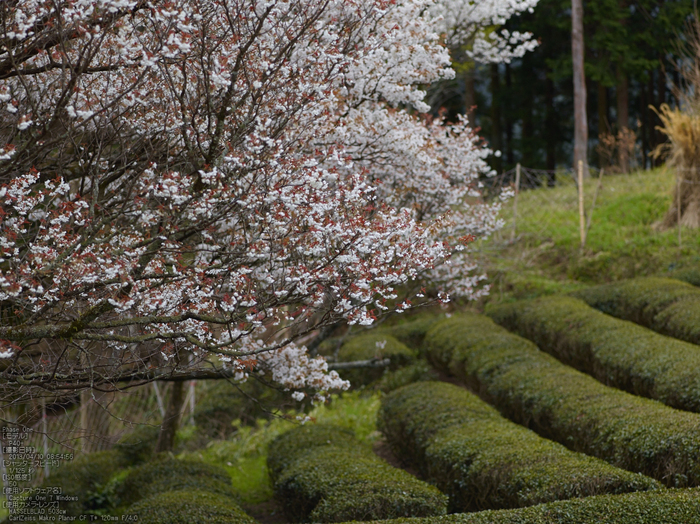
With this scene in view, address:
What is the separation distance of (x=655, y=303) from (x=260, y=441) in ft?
20.0

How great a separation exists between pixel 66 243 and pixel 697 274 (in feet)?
33.0

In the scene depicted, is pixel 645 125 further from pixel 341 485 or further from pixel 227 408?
pixel 341 485

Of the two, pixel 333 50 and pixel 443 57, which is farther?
pixel 443 57

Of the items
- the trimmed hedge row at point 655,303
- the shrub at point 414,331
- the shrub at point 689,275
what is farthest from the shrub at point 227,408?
the shrub at point 689,275

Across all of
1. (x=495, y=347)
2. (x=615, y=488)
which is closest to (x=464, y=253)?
(x=495, y=347)

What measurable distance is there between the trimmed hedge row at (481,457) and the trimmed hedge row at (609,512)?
15.5 inches

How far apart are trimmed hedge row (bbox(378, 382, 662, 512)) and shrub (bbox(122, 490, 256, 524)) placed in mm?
1915

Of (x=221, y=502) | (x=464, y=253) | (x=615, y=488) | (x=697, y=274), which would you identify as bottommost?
(x=221, y=502)

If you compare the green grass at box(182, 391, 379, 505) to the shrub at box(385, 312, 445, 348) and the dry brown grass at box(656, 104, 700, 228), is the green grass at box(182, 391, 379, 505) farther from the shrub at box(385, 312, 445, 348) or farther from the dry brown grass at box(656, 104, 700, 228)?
the dry brown grass at box(656, 104, 700, 228)

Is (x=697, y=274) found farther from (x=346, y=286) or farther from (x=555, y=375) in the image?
(x=346, y=286)

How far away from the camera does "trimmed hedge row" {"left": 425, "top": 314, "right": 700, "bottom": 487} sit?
199 inches

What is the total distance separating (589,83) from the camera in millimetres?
24719

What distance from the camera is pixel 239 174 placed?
387 centimetres

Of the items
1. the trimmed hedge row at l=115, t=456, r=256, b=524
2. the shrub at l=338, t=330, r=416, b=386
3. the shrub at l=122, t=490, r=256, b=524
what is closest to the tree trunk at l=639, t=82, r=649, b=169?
the shrub at l=338, t=330, r=416, b=386
